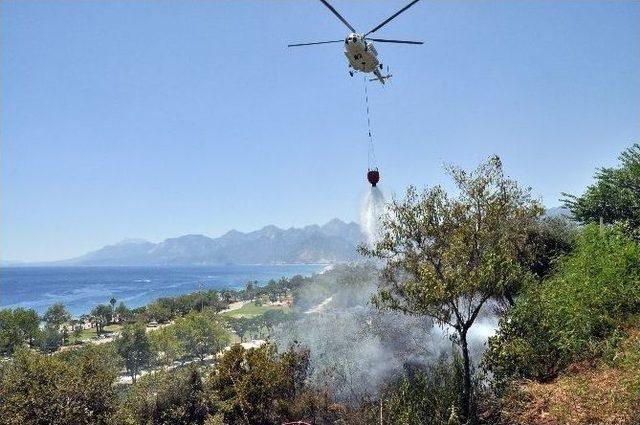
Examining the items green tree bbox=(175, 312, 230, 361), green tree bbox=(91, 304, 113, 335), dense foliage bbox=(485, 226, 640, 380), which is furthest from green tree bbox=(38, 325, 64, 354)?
dense foliage bbox=(485, 226, 640, 380)

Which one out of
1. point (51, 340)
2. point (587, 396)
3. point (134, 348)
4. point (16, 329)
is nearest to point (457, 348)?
point (587, 396)

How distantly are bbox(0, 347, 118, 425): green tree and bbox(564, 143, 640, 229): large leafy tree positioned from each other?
33741 millimetres

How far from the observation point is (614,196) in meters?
32.6

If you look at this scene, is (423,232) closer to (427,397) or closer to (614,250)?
(427,397)

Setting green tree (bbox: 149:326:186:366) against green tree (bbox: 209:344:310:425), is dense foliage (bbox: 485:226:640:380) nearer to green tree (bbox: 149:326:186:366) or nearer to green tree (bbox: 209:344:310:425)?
green tree (bbox: 209:344:310:425)

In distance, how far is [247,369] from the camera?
25328mm

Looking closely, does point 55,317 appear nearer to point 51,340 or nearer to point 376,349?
point 51,340

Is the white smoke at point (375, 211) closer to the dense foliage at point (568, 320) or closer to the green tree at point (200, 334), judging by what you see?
the dense foliage at point (568, 320)

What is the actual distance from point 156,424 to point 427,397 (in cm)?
1645

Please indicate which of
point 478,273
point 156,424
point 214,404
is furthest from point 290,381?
point 478,273

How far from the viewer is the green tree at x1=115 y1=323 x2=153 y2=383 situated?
78812 mm

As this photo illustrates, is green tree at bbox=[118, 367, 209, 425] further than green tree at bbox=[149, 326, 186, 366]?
No

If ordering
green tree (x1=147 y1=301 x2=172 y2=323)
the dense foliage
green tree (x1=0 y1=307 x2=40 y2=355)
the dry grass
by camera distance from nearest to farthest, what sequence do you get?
the dry grass, the dense foliage, green tree (x1=0 y1=307 x2=40 y2=355), green tree (x1=147 y1=301 x2=172 y2=323)

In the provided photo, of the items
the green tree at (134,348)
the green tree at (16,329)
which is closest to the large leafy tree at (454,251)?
the green tree at (134,348)
